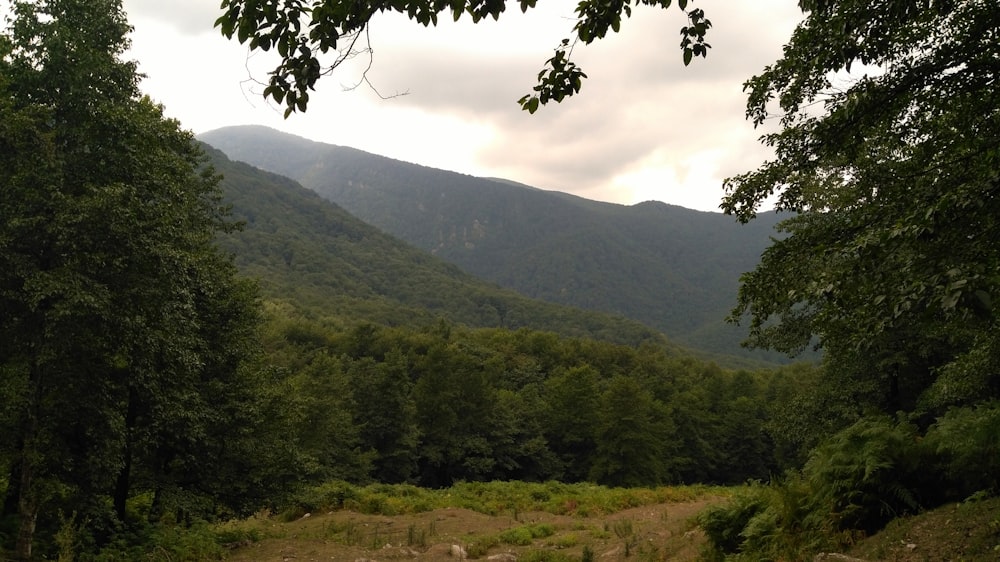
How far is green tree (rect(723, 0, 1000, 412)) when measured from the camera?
4020 mm

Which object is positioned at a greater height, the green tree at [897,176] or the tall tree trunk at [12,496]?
the green tree at [897,176]

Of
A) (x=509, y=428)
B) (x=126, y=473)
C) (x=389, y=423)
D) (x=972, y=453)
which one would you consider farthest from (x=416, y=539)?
(x=509, y=428)

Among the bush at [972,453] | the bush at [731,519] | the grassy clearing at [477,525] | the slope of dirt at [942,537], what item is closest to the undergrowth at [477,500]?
the grassy clearing at [477,525]

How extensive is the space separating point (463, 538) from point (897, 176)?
12.7m

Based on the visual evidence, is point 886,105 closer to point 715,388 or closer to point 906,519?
point 906,519

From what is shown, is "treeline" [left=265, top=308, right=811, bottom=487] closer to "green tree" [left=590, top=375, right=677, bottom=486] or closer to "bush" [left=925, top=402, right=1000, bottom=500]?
"green tree" [left=590, top=375, right=677, bottom=486]

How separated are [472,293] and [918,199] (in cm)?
19284

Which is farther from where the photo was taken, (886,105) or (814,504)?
(814,504)

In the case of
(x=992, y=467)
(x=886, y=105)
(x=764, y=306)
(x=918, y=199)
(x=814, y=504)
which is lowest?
(x=814, y=504)

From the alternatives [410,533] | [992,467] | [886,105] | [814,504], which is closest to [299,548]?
[410,533]

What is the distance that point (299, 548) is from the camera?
13445mm

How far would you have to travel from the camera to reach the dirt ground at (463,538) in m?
11.4

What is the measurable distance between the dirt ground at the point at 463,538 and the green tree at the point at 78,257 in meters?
4.38

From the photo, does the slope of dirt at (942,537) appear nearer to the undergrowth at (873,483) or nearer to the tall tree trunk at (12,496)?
the undergrowth at (873,483)
